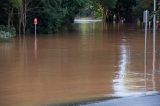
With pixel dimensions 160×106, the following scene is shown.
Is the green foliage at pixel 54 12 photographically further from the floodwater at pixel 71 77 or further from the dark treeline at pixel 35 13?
the floodwater at pixel 71 77

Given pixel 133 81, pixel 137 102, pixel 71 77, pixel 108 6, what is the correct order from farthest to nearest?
pixel 108 6, pixel 71 77, pixel 133 81, pixel 137 102

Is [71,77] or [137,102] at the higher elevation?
[137,102]

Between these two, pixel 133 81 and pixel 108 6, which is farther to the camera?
pixel 108 6

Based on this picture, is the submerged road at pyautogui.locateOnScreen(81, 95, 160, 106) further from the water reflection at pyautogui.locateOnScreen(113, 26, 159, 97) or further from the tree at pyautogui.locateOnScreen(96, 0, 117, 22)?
the tree at pyautogui.locateOnScreen(96, 0, 117, 22)

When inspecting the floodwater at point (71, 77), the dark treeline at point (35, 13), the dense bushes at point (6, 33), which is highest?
the dark treeline at point (35, 13)

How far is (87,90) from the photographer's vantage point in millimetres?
13977

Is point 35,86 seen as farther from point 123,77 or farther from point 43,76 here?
point 123,77

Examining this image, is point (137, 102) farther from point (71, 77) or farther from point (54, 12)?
point (54, 12)

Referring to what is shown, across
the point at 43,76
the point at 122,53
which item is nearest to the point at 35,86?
the point at 43,76

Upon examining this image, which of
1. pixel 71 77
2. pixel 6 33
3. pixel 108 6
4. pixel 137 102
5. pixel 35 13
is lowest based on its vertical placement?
pixel 71 77

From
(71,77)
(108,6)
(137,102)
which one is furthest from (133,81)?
(108,6)

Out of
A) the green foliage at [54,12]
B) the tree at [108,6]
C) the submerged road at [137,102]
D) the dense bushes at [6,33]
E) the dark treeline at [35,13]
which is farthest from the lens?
the tree at [108,6]

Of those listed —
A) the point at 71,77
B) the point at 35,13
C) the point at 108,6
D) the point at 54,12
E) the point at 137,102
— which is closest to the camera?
the point at 137,102

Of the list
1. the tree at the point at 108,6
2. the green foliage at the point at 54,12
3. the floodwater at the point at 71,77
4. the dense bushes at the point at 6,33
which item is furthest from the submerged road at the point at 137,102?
the tree at the point at 108,6
